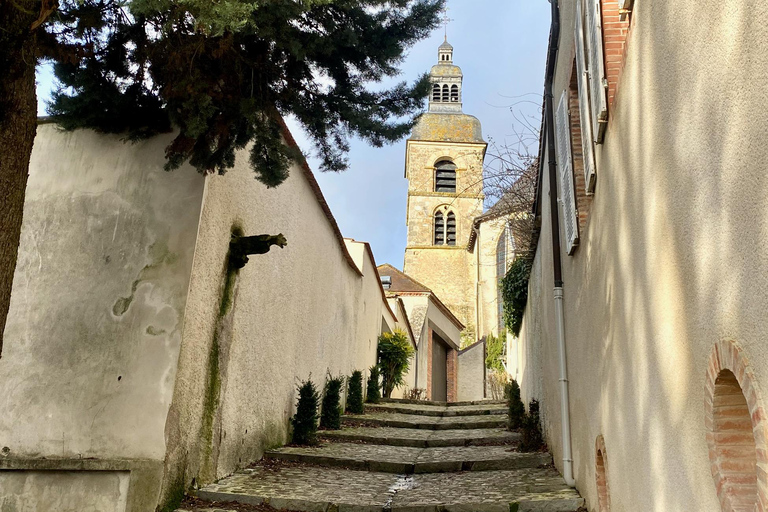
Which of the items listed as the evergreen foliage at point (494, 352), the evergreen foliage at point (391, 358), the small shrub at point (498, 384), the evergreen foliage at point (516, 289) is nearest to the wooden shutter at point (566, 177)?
the evergreen foliage at point (516, 289)

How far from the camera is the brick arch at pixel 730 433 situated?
1.90 m

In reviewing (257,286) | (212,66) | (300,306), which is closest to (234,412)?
(257,286)

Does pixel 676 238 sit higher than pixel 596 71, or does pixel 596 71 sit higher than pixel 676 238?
pixel 596 71

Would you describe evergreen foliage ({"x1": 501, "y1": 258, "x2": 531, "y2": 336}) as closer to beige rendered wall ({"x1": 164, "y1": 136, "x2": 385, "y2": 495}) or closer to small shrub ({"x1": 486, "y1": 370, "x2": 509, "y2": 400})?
beige rendered wall ({"x1": 164, "y1": 136, "x2": 385, "y2": 495})

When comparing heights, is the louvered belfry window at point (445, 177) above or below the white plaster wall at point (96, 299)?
above

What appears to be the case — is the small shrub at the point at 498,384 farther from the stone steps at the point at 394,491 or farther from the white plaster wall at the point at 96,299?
the white plaster wall at the point at 96,299

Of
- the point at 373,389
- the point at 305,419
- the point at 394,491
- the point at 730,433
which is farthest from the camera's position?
the point at 373,389

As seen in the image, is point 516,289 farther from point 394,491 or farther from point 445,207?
point 445,207

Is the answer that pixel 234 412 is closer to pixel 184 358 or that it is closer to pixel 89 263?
pixel 184 358

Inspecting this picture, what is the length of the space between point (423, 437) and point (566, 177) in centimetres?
518

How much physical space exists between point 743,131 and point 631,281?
1616 mm

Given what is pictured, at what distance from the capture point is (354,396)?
12.5 m

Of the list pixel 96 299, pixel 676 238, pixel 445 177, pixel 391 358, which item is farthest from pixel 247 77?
pixel 445 177

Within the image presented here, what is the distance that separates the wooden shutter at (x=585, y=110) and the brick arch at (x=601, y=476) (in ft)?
5.63
